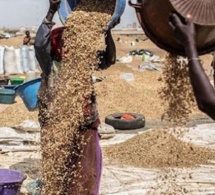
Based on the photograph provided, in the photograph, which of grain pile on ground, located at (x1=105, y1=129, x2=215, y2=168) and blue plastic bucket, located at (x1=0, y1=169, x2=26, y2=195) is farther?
grain pile on ground, located at (x1=105, y1=129, x2=215, y2=168)

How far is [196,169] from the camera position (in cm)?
644

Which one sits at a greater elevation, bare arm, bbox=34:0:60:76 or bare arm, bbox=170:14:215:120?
bare arm, bbox=170:14:215:120

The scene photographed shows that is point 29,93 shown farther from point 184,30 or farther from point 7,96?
point 7,96

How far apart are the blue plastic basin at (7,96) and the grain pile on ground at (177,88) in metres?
8.39

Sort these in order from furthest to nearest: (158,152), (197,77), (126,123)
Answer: (126,123), (158,152), (197,77)

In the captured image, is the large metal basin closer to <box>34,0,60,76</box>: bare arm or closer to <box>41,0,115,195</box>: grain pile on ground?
<box>41,0,115,195</box>: grain pile on ground

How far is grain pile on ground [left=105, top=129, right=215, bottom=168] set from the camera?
6656 mm

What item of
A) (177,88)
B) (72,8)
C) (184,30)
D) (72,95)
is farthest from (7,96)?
(184,30)

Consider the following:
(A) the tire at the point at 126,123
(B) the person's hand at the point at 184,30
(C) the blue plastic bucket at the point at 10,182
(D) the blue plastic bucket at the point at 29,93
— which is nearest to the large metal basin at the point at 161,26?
(B) the person's hand at the point at 184,30

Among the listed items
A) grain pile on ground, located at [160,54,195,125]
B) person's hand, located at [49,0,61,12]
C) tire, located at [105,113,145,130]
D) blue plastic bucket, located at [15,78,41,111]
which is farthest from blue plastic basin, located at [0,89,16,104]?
grain pile on ground, located at [160,54,195,125]

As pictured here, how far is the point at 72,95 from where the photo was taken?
450 centimetres

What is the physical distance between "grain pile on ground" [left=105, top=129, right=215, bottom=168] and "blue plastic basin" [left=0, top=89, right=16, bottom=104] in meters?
5.00

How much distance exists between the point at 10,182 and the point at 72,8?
152 centimetres

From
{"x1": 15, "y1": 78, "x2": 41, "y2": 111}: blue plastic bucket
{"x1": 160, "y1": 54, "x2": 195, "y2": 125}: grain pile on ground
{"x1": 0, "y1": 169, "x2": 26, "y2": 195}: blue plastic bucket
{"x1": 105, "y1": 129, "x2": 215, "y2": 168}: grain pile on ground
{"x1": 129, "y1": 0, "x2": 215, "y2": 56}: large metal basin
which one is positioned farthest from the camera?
{"x1": 15, "y1": 78, "x2": 41, "y2": 111}: blue plastic bucket
